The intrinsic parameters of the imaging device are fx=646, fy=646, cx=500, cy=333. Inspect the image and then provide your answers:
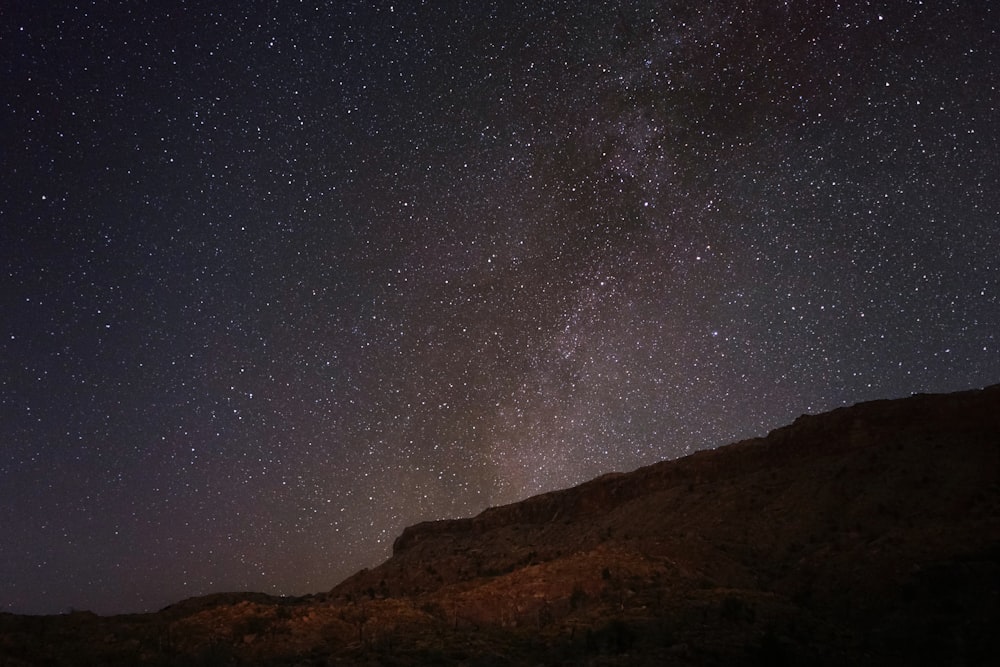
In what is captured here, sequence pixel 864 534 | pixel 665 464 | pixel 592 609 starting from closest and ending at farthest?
pixel 592 609 < pixel 864 534 < pixel 665 464

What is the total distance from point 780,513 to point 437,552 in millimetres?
30887

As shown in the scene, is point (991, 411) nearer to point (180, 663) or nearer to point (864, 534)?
point (864, 534)

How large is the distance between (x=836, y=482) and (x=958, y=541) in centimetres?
1121

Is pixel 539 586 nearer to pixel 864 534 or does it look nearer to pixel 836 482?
pixel 864 534

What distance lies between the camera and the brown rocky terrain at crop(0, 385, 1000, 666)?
15.3 metres

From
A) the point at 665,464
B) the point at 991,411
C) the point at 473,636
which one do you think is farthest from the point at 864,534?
the point at 665,464

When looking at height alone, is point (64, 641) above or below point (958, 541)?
above

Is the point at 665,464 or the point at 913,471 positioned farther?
the point at 665,464

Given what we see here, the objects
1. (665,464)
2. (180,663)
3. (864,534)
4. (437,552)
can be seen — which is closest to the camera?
(180,663)

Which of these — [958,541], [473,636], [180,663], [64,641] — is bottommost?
[958,541]

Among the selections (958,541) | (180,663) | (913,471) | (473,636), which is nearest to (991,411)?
(913,471)

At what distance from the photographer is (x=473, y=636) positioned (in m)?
17.8

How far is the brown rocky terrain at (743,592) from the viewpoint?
50.2 ft

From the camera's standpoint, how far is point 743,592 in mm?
20703
